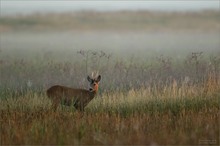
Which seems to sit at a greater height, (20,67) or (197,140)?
(20,67)

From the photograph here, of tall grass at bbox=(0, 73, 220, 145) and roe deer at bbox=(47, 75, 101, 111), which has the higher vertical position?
roe deer at bbox=(47, 75, 101, 111)

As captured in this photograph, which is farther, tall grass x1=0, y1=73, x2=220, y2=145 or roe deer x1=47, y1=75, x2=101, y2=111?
roe deer x1=47, y1=75, x2=101, y2=111

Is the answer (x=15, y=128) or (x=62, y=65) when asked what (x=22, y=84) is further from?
(x=15, y=128)

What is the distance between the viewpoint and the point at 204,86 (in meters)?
18.3

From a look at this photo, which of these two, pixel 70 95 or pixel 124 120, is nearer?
pixel 124 120

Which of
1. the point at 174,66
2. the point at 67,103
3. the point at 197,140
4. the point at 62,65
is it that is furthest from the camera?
the point at 174,66

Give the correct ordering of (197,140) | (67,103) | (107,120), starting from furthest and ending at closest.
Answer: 1. (67,103)
2. (107,120)
3. (197,140)

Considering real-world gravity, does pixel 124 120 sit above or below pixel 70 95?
below

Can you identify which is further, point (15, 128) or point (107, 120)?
point (107, 120)

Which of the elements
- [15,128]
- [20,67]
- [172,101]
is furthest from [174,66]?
[15,128]

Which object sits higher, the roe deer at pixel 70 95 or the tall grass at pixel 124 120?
the roe deer at pixel 70 95

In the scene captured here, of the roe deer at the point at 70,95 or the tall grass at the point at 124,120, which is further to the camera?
the roe deer at the point at 70,95

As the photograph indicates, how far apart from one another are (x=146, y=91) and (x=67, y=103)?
3189 mm

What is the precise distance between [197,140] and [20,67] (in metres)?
16.6
